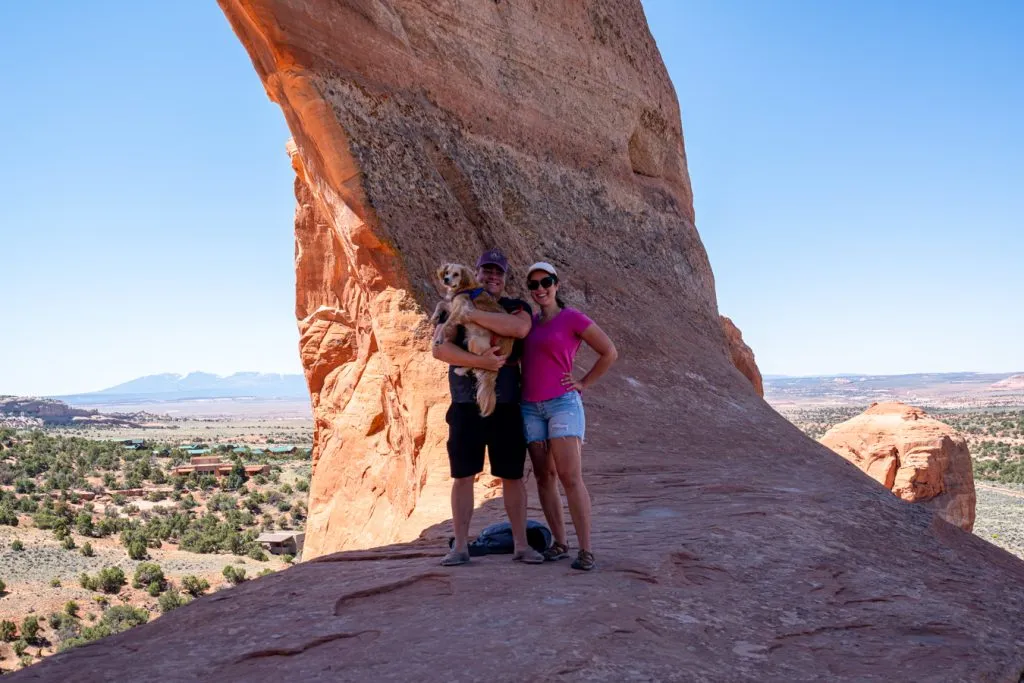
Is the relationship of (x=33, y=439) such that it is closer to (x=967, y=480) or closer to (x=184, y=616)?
(x=967, y=480)

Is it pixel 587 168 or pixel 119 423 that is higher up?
pixel 587 168

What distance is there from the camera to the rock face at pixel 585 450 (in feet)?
12.6

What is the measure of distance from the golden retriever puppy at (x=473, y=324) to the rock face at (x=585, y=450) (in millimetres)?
978

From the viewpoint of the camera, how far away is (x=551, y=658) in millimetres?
3467

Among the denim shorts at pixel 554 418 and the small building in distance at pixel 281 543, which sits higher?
the denim shorts at pixel 554 418

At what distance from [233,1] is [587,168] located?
20.4 ft

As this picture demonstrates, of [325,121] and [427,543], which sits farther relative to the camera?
[325,121]

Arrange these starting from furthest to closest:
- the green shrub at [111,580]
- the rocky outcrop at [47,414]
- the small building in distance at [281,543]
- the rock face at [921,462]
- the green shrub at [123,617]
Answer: the rocky outcrop at [47,414]
the small building in distance at [281,543]
the green shrub at [111,580]
the rock face at [921,462]
the green shrub at [123,617]

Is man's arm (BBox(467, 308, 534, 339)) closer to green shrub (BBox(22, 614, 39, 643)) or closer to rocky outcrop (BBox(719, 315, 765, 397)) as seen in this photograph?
rocky outcrop (BBox(719, 315, 765, 397))

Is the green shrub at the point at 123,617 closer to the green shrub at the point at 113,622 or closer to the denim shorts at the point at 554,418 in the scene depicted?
the green shrub at the point at 113,622

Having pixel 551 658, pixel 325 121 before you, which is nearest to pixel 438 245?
pixel 325 121

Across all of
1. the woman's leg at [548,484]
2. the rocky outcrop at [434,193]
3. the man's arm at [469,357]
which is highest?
the rocky outcrop at [434,193]

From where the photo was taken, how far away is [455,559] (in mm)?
4914

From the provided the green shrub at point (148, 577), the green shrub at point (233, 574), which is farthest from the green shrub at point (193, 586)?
the green shrub at point (233, 574)
